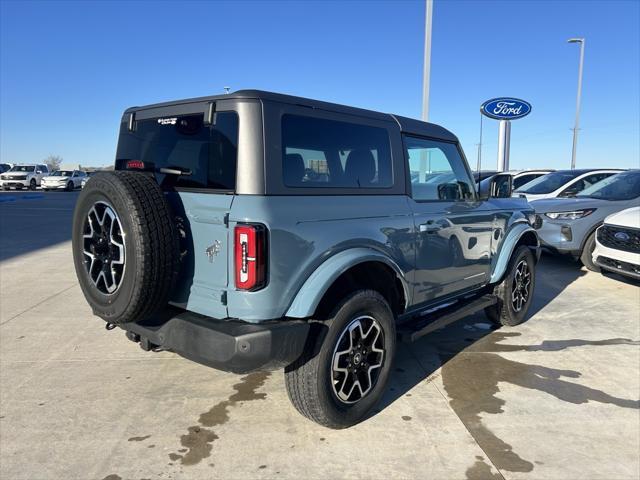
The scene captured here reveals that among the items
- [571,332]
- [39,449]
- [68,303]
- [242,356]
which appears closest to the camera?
[242,356]

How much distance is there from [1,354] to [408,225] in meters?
3.71

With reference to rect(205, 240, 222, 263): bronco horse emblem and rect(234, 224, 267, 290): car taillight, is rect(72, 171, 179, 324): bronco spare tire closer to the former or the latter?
rect(205, 240, 222, 263): bronco horse emblem

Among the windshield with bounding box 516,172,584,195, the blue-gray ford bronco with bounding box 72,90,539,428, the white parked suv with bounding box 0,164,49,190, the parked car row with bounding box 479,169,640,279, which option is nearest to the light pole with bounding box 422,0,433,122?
the parked car row with bounding box 479,169,640,279

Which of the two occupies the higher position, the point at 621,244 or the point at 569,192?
the point at 569,192

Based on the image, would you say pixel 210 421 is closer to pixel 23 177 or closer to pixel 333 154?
pixel 333 154

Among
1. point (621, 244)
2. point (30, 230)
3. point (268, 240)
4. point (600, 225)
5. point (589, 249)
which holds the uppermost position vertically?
point (268, 240)

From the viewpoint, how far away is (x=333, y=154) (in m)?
3.08

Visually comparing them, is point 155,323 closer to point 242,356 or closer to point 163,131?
point 242,356

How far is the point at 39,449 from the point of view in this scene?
2.77 m

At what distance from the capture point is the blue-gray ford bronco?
2.52 meters

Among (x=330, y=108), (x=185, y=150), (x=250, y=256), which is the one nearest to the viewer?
(x=250, y=256)

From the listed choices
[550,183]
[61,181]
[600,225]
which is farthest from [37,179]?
[600,225]

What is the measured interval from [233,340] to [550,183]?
1030 centimetres

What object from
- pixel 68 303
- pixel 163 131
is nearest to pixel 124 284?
pixel 163 131
